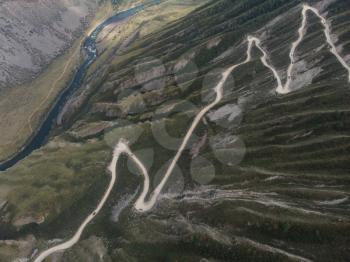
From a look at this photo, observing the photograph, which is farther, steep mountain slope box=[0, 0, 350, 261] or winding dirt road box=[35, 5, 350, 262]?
winding dirt road box=[35, 5, 350, 262]

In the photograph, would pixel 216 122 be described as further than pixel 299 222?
Yes

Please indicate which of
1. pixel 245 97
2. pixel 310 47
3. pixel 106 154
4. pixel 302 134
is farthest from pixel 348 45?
pixel 106 154

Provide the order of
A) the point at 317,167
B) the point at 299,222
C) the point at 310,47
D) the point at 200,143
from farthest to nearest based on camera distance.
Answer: the point at 310,47
the point at 200,143
the point at 317,167
the point at 299,222

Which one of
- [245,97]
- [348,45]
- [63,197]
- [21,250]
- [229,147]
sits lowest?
[21,250]

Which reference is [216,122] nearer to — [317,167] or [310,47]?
[317,167]

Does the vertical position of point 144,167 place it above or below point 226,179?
above

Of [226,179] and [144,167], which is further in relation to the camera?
[144,167]

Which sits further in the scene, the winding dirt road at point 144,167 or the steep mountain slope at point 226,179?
the winding dirt road at point 144,167

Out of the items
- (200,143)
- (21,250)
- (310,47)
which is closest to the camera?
(21,250)
